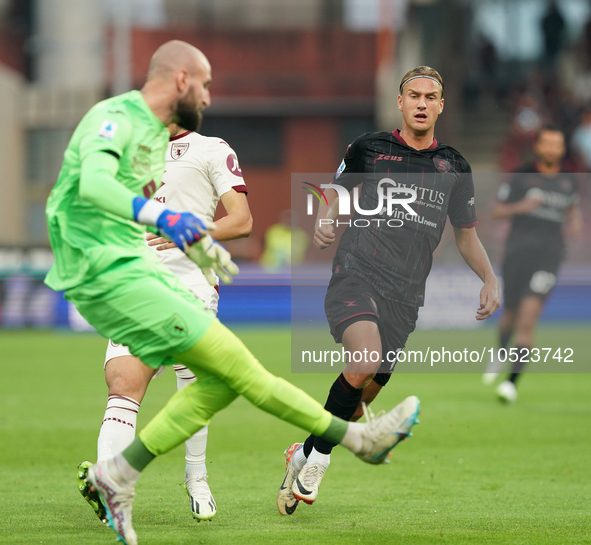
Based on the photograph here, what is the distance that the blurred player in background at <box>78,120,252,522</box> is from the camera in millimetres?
5578

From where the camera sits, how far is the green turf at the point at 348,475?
5.20 m

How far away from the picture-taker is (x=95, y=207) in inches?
169

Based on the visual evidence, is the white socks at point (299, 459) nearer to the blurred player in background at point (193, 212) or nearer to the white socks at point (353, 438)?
the blurred player in background at point (193, 212)

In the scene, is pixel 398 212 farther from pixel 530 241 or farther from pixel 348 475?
pixel 530 241

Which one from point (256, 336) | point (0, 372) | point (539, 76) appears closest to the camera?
point (0, 372)

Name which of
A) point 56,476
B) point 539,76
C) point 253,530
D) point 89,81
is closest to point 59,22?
point 89,81

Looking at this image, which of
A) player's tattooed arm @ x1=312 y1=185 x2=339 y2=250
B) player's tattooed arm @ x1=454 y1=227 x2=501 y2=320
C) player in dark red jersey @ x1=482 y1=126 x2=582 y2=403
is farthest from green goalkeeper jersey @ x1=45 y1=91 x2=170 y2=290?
player in dark red jersey @ x1=482 y1=126 x2=582 y2=403

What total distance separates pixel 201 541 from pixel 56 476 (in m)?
2.26

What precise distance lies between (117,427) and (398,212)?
6.53 feet

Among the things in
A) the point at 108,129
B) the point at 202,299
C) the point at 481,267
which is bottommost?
the point at 202,299

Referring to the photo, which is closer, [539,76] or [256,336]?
[256,336]

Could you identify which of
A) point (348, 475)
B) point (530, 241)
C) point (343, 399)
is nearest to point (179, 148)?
point (343, 399)

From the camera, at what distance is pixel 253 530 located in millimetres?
5219

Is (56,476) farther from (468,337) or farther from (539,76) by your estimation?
(539,76)
